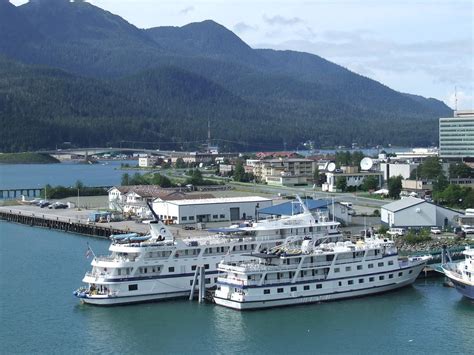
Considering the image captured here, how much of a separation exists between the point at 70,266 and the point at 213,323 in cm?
886

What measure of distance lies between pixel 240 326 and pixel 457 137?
60186 millimetres

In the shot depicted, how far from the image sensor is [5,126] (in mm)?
126438

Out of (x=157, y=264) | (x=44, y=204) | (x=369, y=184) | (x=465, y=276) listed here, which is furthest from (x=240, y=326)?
(x=369, y=184)

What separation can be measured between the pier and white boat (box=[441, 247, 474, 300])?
14.8 metres

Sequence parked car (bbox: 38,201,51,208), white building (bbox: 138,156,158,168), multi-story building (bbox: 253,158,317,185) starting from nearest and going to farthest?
parked car (bbox: 38,201,51,208), multi-story building (bbox: 253,158,317,185), white building (bbox: 138,156,158,168)

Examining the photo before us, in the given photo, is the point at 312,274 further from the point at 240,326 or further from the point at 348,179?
the point at 348,179

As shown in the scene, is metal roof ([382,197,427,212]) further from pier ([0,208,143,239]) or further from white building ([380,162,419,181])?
white building ([380,162,419,181])

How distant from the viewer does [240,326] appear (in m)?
21.5

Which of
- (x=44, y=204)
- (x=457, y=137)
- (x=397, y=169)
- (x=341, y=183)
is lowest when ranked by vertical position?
(x=44, y=204)

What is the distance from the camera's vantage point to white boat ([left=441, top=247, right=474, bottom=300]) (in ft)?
76.2

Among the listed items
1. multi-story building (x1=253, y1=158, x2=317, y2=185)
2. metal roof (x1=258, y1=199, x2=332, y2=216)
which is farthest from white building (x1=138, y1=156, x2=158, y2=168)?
metal roof (x1=258, y1=199, x2=332, y2=216)

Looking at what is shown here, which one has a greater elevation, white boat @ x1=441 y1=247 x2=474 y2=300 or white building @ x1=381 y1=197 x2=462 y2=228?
white building @ x1=381 y1=197 x2=462 y2=228

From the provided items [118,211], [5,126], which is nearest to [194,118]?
[5,126]

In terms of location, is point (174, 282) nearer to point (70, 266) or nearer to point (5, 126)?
point (70, 266)
